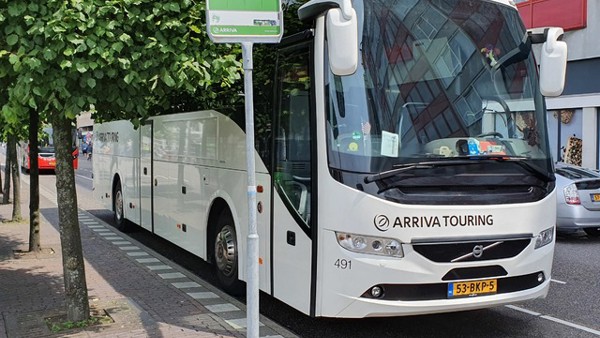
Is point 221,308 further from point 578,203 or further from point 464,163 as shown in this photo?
point 578,203

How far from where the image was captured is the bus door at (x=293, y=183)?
16.8 ft

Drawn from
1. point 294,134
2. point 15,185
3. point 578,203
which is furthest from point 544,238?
point 15,185

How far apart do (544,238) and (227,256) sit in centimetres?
349

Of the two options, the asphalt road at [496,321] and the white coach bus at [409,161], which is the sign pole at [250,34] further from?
the asphalt road at [496,321]

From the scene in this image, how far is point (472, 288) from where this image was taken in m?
4.91

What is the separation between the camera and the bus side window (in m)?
5.16

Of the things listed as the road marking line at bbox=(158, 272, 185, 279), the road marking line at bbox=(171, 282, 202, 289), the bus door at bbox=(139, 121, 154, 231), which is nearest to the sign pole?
the road marking line at bbox=(171, 282, 202, 289)

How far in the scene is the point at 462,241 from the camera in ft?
15.9

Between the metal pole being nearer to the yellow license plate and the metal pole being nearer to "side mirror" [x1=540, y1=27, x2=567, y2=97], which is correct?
Answer: the yellow license plate

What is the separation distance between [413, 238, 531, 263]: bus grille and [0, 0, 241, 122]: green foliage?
2.16m

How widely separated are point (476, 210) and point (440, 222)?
0.35 m

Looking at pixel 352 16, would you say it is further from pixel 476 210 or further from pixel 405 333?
pixel 405 333

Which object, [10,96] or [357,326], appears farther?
[357,326]

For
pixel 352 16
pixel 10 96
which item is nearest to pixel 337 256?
pixel 352 16
